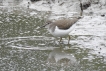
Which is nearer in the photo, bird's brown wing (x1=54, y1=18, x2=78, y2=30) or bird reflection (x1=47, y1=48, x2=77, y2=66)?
bird reflection (x1=47, y1=48, x2=77, y2=66)

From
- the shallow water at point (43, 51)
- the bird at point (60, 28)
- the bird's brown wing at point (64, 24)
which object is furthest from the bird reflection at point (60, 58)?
the bird's brown wing at point (64, 24)

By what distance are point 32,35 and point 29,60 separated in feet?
8.69

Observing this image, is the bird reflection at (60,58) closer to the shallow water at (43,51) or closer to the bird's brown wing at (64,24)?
the shallow water at (43,51)

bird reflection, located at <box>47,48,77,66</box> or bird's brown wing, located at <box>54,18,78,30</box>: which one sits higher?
bird's brown wing, located at <box>54,18,78,30</box>

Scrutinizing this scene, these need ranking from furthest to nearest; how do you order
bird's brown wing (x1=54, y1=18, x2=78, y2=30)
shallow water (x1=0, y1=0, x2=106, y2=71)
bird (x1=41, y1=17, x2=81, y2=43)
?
1. bird's brown wing (x1=54, y1=18, x2=78, y2=30)
2. bird (x1=41, y1=17, x2=81, y2=43)
3. shallow water (x1=0, y1=0, x2=106, y2=71)

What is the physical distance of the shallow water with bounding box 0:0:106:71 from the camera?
7.99 metres

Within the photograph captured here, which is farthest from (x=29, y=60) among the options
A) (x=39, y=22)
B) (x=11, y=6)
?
(x=11, y=6)

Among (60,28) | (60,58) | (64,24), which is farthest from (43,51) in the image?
(64,24)

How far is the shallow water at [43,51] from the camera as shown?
799 cm

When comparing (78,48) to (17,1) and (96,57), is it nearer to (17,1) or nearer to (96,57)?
(96,57)

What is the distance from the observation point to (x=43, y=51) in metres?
9.27

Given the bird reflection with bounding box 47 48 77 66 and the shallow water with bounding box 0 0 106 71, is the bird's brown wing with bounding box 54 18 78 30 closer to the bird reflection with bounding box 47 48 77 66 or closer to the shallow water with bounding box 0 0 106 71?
the shallow water with bounding box 0 0 106 71

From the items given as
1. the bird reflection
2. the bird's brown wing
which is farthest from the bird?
the bird reflection

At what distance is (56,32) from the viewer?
32.8ft
